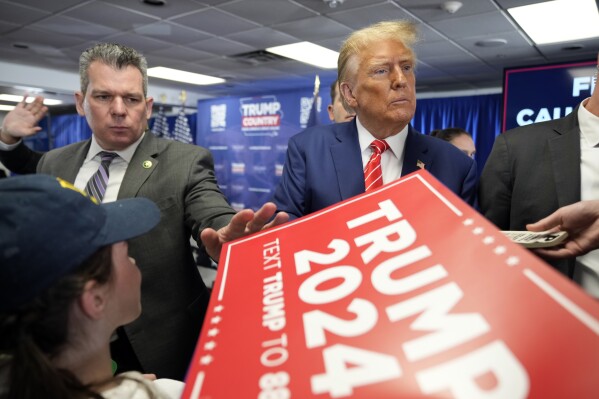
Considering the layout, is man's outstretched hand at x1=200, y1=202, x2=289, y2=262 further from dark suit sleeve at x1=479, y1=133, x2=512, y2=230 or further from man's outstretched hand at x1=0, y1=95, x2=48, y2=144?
man's outstretched hand at x1=0, y1=95, x2=48, y2=144

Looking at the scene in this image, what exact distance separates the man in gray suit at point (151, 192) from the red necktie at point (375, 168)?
46 centimetres

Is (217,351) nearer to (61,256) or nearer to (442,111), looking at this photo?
(61,256)

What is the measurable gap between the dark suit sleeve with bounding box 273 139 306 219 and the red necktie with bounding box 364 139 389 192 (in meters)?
0.21

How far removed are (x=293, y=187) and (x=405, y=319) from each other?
1023 millimetres

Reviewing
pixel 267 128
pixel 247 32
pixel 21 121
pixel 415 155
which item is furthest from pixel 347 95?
pixel 267 128

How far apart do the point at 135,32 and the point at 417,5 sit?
143 inches

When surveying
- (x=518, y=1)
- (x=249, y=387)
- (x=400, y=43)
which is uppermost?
(x=518, y=1)

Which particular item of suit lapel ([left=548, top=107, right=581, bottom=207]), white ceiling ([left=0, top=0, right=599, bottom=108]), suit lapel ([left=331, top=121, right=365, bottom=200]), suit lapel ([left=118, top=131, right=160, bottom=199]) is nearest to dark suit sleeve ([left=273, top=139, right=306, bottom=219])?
suit lapel ([left=331, top=121, right=365, bottom=200])

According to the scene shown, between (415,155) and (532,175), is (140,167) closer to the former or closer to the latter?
(415,155)

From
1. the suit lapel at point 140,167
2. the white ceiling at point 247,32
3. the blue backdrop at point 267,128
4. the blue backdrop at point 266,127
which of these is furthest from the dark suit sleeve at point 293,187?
the blue backdrop at point 267,128

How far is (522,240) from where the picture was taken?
845 millimetres

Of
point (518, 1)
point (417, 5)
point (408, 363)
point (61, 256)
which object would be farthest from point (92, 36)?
point (408, 363)

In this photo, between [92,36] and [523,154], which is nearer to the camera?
[523,154]

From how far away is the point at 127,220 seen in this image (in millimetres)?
882
